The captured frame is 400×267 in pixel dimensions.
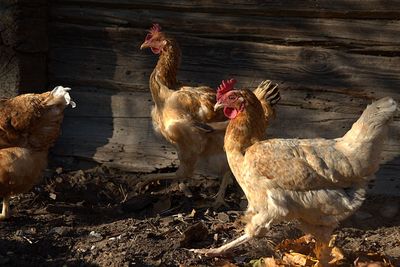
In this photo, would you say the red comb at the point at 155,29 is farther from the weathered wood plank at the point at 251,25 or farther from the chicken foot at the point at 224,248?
the chicken foot at the point at 224,248

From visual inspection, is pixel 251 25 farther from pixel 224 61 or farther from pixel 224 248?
pixel 224 248

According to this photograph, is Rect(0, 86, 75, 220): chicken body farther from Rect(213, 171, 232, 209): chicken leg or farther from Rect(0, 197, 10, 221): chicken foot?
Rect(213, 171, 232, 209): chicken leg

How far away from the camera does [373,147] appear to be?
4.74 metres

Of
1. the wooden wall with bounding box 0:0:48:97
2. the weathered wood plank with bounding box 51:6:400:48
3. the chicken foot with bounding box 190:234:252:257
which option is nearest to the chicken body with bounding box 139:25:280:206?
the weathered wood plank with bounding box 51:6:400:48

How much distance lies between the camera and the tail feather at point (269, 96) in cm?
602

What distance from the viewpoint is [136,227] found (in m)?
5.76

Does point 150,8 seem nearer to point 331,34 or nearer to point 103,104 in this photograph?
point 103,104

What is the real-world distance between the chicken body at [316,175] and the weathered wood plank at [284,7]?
166 centimetres

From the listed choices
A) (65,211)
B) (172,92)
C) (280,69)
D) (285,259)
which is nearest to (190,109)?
(172,92)

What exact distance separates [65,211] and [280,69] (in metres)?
2.38

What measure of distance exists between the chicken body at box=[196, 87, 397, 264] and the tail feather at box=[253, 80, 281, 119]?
99 cm

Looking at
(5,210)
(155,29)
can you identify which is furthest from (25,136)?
(155,29)

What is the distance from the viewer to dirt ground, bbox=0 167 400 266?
5176 mm

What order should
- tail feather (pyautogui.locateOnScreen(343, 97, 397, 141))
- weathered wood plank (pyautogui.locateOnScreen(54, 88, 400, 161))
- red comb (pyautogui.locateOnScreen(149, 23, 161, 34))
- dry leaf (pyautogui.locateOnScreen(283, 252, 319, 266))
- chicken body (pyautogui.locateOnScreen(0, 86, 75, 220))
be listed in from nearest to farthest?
tail feather (pyautogui.locateOnScreen(343, 97, 397, 141)), dry leaf (pyautogui.locateOnScreen(283, 252, 319, 266)), chicken body (pyautogui.locateOnScreen(0, 86, 75, 220)), red comb (pyautogui.locateOnScreen(149, 23, 161, 34)), weathered wood plank (pyautogui.locateOnScreen(54, 88, 400, 161))
